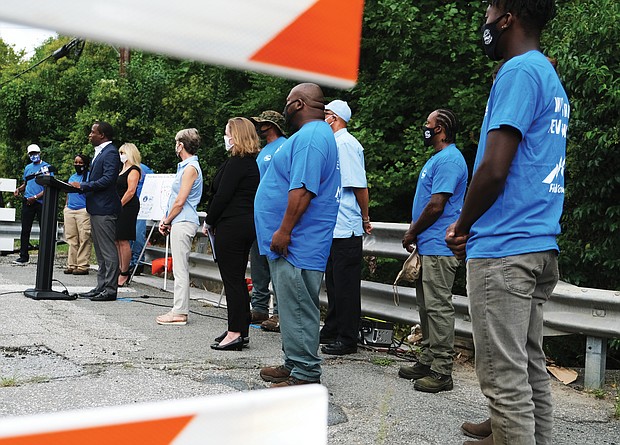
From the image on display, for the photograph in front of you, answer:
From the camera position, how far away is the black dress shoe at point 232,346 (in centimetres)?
609

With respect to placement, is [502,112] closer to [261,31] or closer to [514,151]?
[514,151]

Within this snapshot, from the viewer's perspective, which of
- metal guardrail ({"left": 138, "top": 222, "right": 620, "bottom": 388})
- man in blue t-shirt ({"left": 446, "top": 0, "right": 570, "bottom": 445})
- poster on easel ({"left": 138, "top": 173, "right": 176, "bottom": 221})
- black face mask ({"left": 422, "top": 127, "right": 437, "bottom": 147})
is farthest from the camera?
poster on easel ({"left": 138, "top": 173, "right": 176, "bottom": 221})

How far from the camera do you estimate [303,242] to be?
4906mm

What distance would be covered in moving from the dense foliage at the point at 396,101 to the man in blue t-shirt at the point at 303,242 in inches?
131

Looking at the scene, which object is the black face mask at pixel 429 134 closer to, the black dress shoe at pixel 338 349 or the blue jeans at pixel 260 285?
the black dress shoe at pixel 338 349

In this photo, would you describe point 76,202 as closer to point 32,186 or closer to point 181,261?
point 32,186

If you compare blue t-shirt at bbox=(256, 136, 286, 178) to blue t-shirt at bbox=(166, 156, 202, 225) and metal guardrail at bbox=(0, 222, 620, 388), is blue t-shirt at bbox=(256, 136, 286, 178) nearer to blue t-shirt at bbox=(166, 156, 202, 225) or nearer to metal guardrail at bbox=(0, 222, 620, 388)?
blue t-shirt at bbox=(166, 156, 202, 225)

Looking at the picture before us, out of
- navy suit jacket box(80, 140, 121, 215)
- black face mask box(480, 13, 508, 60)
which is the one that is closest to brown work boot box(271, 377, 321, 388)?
black face mask box(480, 13, 508, 60)

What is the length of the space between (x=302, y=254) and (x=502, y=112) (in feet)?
6.86

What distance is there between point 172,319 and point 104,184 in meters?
2.43

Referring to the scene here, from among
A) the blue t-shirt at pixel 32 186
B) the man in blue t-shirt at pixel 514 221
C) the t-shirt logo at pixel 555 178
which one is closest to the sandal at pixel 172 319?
the man in blue t-shirt at pixel 514 221

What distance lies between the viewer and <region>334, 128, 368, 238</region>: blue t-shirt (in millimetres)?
6641

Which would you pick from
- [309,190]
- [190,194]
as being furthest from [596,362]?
[190,194]

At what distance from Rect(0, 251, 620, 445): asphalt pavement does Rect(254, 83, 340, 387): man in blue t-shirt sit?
0.26 meters
